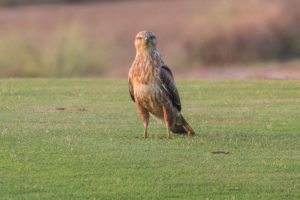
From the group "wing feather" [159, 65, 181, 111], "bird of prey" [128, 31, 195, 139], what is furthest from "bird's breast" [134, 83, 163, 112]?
"wing feather" [159, 65, 181, 111]

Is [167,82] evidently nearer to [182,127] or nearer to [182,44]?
[182,127]

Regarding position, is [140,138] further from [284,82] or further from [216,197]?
[284,82]

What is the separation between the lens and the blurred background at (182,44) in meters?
29.7

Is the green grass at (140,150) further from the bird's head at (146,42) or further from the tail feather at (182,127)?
the bird's head at (146,42)

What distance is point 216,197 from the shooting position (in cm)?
1005

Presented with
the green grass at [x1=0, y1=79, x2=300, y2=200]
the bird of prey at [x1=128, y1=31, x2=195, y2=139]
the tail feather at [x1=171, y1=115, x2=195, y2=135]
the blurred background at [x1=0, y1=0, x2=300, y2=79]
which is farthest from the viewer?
the blurred background at [x1=0, y1=0, x2=300, y2=79]

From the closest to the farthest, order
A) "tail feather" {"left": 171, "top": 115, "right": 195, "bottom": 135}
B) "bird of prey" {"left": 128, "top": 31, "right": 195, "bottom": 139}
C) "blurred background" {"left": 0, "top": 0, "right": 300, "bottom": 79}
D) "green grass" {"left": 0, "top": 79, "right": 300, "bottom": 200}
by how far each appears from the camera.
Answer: "green grass" {"left": 0, "top": 79, "right": 300, "bottom": 200}
"bird of prey" {"left": 128, "top": 31, "right": 195, "bottom": 139}
"tail feather" {"left": 171, "top": 115, "right": 195, "bottom": 135}
"blurred background" {"left": 0, "top": 0, "right": 300, "bottom": 79}

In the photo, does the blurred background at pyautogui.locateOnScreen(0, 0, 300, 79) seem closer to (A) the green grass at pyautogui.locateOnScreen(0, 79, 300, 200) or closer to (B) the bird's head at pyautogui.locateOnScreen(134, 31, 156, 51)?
(A) the green grass at pyautogui.locateOnScreen(0, 79, 300, 200)

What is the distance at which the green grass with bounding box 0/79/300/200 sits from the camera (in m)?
10.3

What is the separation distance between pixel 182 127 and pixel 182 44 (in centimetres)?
1782

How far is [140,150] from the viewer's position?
39.8 feet

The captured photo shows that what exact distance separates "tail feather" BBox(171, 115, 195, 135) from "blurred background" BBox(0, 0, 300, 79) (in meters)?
14.6

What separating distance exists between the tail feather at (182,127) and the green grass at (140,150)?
184mm

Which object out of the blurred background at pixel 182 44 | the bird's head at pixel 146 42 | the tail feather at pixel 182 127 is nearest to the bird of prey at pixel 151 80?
the bird's head at pixel 146 42
